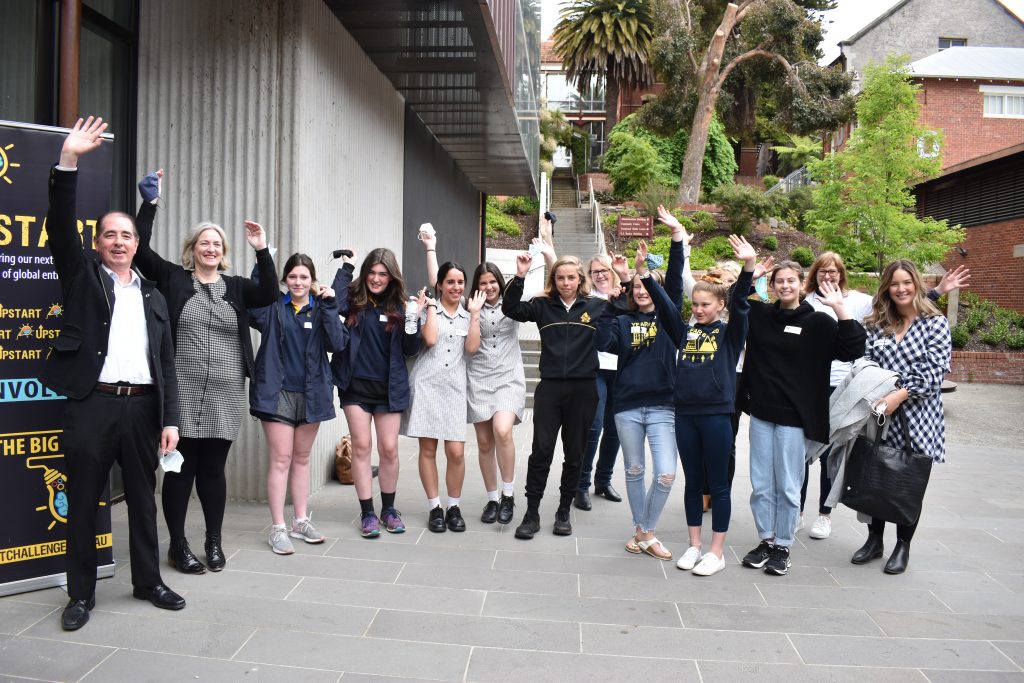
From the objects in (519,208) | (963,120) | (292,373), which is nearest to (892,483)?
(292,373)

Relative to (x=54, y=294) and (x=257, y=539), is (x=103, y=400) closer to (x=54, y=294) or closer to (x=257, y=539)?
(x=54, y=294)

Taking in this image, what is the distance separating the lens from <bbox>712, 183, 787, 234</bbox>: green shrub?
92.4 ft

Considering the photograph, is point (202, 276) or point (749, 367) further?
point (749, 367)

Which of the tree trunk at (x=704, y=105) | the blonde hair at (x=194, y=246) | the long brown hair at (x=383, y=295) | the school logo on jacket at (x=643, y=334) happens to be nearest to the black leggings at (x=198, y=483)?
the blonde hair at (x=194, y=246)

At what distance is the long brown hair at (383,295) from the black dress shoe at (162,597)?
2057mm

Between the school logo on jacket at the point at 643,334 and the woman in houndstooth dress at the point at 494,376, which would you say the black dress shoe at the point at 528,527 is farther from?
the school logo on jacket at the point at 643,334

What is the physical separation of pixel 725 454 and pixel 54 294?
12.4 ft

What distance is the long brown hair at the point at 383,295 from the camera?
5.64 metres

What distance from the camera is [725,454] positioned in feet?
16.3

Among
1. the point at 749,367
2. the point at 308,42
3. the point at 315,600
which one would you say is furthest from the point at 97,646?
the point at 308,42

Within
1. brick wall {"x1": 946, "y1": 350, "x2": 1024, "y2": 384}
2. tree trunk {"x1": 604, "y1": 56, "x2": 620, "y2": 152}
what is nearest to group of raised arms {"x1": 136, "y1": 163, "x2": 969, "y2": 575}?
brick wall {"x1": 946, "y1": 350, "x2": 1024, "y2": 384}

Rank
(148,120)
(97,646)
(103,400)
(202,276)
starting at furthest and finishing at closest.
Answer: (148,120), (202,276), (103,400), (97,646)

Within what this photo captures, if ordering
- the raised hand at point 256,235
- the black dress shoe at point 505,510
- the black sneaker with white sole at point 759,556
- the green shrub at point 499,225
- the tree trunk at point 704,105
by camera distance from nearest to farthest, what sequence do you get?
1. the raised hand at point 256,235
2. the black sneaker with white sole at point 759,556
3. the black dress shoe at point 505,510
4. the tree trunk at point 704,105
5. the green shrub at point 499,225

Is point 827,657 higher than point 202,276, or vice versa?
point 202,276
